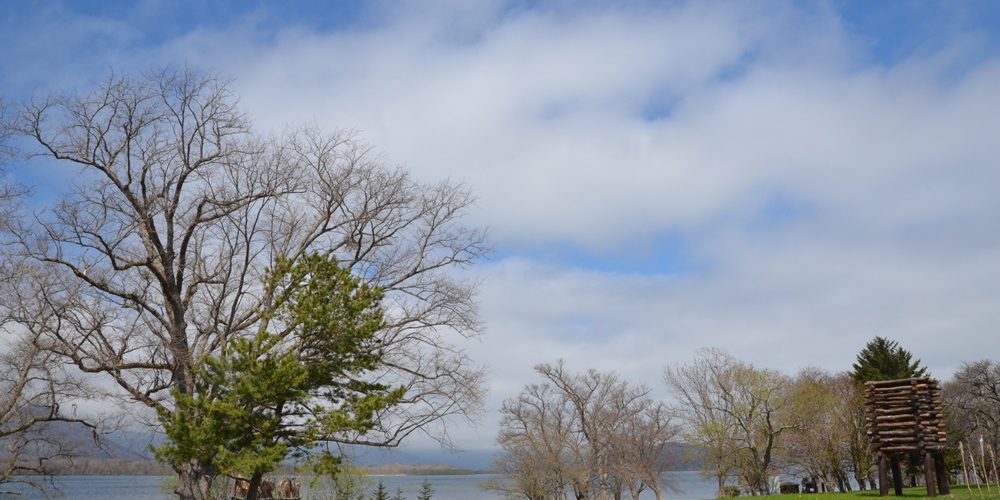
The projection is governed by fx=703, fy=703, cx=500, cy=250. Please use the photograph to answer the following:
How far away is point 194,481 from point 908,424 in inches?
776

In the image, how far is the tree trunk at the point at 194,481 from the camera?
1805 centimetres

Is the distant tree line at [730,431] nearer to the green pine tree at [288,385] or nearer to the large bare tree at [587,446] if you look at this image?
the large bare tree at [587,446]

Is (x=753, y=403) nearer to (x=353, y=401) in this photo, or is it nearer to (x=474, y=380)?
(x=474, y=380)

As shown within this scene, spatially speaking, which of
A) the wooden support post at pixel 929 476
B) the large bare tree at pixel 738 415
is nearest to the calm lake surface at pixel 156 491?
the large bare tree at pixel 738 415

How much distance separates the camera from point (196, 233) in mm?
22438

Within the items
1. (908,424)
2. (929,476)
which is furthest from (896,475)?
(929,476)

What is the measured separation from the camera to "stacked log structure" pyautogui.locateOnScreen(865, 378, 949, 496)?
19719 millimetres

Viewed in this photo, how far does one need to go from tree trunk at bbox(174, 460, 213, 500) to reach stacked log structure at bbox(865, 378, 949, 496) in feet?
62.1

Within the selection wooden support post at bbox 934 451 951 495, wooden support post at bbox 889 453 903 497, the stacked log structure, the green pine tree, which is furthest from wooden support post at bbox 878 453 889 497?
the green pine tree

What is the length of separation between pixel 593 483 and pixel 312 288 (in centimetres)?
3527

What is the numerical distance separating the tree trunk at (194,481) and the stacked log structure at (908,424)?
62.1ft

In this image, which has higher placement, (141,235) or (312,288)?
(141,235)

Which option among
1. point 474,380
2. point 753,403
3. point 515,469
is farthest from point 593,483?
point 474,380

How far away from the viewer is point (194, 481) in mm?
18156
